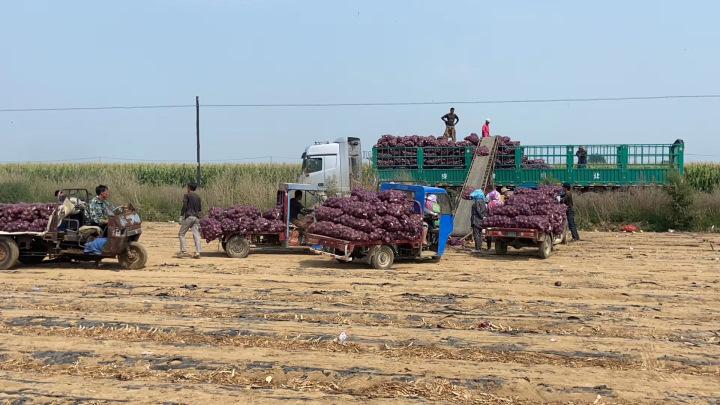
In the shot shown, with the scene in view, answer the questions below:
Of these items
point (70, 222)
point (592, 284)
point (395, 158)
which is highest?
point (395, 158)

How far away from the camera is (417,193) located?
49.1 ft

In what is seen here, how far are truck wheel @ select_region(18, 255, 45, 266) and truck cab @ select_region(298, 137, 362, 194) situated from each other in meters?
9.34

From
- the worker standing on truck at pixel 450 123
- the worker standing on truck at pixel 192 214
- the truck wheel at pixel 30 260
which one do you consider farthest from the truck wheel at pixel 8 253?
the worker standing on truck at pixel 450 123

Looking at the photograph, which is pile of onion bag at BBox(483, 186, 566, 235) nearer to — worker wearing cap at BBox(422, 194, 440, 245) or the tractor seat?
worker wearing cap at BBox(422, 194, 440, 245)

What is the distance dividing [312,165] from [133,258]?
928 cm

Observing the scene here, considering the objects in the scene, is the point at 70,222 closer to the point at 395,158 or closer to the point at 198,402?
the point at 198,402

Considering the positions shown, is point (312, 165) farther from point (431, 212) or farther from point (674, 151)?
point (674, 151)

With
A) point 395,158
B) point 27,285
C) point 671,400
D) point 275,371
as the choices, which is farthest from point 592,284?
point 395,158

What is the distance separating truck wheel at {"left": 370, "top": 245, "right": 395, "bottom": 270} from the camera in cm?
1410

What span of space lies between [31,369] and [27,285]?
5922 millimetres

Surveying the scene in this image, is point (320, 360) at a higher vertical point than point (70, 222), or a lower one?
lower

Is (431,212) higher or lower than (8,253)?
higher

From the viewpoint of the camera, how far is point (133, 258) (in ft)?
46.0

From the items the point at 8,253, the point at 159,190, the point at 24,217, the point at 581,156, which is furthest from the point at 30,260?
the point at 581,156
